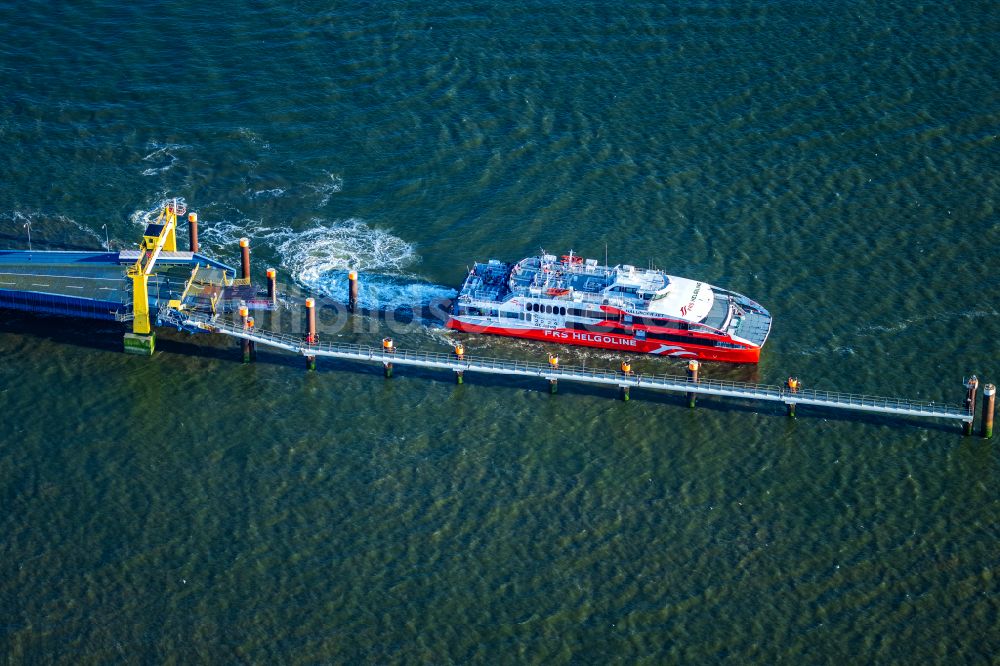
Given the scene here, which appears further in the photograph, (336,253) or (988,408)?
(336,253)

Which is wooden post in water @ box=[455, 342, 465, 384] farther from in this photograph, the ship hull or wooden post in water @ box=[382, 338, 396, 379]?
the ship hull

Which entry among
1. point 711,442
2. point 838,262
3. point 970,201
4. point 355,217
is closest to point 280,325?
point 355,217

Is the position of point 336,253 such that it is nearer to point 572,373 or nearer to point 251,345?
point 251,345

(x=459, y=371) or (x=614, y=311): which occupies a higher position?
(x=614, y=311)

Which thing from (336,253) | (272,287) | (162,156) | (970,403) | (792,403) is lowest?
(792,403)

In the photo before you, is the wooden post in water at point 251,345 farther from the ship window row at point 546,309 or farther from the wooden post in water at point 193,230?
the ship window row at point 546,309

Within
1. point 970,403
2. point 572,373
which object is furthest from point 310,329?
point 970,403

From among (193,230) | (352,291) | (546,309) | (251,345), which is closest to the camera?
(251,345)

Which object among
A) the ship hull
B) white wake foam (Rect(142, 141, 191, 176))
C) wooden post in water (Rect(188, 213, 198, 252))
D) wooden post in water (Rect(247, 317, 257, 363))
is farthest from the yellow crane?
the ship hull
